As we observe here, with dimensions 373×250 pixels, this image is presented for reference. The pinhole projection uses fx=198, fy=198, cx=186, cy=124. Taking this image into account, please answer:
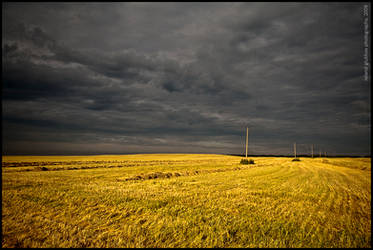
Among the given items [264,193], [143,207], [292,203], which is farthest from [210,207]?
[264,193]

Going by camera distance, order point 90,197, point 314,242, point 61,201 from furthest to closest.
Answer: point 90,197 → point 61,201 → point 314,242

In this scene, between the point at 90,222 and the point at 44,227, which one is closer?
the point at 44,227

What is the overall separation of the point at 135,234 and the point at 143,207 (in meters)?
2.84

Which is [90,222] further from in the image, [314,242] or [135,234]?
[314,242]

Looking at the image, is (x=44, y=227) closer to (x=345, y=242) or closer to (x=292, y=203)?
(x=345, y=242)

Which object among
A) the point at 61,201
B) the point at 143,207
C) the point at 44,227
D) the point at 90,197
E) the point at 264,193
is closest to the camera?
the point at 44,227

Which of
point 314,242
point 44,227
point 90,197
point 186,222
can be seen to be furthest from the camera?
point 90,197

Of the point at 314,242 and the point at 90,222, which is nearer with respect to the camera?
the point at 314,242

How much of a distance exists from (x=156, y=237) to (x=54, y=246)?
8.88ft

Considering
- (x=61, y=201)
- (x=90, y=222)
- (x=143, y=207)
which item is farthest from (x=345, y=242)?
(x=61, y=201)

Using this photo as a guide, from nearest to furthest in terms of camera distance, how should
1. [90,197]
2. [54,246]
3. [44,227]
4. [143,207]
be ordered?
[54,246], [44,227], [143,207], [90,197]

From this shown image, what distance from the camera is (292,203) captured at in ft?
33.1

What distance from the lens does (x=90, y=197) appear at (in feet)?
34.4

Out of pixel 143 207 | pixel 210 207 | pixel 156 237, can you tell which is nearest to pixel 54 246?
pixel 156 237
